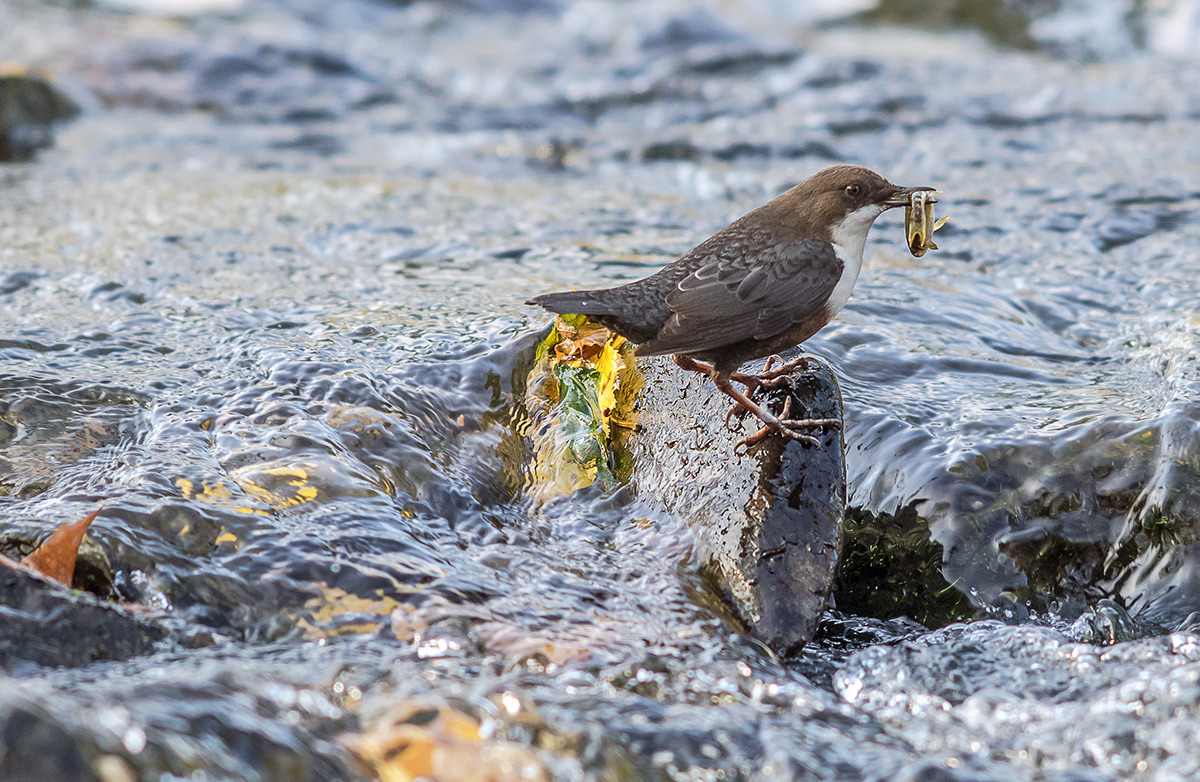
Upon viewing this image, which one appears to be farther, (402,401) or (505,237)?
(505,237)

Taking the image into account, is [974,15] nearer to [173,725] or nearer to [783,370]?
[783,370]

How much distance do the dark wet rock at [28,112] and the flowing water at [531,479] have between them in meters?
0.54

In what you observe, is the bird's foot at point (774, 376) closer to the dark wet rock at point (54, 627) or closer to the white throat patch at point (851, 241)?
the white throat patch at point (851, 241)

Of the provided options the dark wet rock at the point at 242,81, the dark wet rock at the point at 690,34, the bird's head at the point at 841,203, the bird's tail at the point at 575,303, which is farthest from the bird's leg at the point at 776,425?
the dark wet rock at the point at 690,34

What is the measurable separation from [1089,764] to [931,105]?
7.42 metres

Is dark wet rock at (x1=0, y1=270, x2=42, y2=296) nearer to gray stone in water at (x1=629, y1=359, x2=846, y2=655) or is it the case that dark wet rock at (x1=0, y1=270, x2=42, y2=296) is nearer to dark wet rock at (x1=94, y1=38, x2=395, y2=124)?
gray stone in water at (x1=629, y1=359, x2=846, y2=655)

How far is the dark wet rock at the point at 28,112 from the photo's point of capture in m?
8.35

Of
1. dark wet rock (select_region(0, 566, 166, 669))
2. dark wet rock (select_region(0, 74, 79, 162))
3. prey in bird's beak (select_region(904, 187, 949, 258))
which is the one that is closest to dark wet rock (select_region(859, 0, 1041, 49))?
dark wet rock (select_region(0, 74, 79, 162))

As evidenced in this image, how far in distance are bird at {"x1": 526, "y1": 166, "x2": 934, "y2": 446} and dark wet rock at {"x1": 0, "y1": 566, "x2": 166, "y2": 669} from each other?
140 centimetres

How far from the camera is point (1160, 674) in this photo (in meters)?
2.62

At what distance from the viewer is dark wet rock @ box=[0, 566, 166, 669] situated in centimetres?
243

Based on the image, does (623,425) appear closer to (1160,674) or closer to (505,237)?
(1160,674)

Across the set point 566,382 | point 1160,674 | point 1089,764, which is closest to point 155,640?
point 566,382

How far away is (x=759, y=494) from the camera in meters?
3.07
